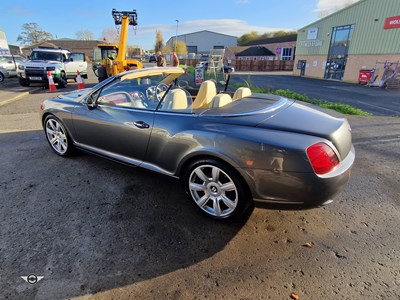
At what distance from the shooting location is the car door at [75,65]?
15.0 metres

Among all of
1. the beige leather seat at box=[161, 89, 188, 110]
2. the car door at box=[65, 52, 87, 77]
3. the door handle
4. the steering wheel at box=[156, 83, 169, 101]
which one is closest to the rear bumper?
the beige leather seat at box=[161, 89, 188, 110]

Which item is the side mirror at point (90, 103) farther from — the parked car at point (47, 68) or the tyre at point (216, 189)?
the parked car at point (47, 68)

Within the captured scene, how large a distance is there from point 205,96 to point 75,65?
49.5 ft

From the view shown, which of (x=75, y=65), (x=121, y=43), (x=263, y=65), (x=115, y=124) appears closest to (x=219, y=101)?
(x=115, y=124)

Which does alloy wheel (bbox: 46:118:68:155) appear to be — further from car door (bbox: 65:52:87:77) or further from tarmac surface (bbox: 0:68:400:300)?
car door (bbox: 65:52:87:77)

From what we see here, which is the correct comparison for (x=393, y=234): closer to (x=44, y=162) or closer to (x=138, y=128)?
(x=138, y=128)

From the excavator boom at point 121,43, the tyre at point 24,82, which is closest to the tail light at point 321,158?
the excavator boom at point 121,43

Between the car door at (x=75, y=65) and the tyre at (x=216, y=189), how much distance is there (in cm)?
1518

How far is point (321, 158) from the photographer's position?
2.14 m

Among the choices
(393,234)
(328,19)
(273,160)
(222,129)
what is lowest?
(393,234)

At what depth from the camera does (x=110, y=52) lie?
56.3 ft

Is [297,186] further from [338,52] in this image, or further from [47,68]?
[338,52]

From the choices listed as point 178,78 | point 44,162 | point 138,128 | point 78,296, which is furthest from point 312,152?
point 44,162

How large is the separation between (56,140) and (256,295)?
3.87 m
